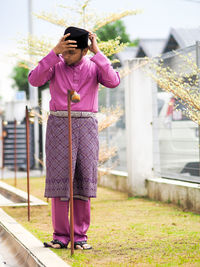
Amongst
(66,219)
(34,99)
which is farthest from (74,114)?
(34,99)

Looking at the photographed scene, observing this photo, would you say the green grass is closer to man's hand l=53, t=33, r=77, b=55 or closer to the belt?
the belt

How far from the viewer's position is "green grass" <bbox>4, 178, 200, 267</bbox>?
4574 mm

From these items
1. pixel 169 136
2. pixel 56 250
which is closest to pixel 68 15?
pixel 169 136

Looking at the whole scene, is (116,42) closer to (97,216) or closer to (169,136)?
(169,136)

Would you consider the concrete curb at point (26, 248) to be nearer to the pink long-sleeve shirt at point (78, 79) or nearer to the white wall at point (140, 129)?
the pink long-sleeve shirt at point (78, 79)

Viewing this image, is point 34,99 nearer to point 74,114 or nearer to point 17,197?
point 17,197

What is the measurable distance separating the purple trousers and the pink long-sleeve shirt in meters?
0.84

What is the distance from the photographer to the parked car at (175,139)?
800 cm

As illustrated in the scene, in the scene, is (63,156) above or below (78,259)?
above

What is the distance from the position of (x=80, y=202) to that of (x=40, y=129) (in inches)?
513

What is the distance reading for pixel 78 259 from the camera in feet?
14.8

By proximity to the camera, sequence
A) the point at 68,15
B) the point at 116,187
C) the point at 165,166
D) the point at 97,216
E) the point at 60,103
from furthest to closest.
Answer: the point at 116,187 < the point at 165,166 < the point at 68,15 < the point at 97,216 < the point at 60,103

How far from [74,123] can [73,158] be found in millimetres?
306

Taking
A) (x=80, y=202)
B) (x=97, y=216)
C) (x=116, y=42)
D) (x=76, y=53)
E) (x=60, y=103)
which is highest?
(x=116, y=42)
